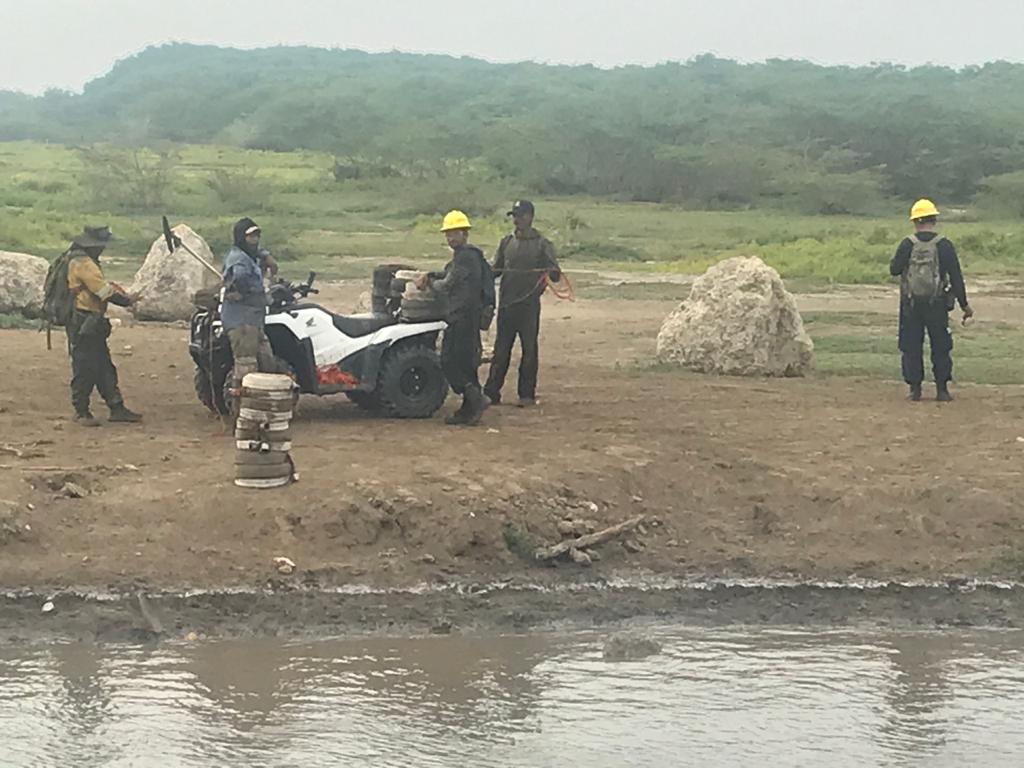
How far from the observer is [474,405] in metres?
11.8

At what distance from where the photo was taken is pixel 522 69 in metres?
172

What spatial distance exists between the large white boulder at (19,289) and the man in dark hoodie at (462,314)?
818 cm

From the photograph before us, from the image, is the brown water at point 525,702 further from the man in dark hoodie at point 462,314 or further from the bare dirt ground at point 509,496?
the man in dark hoodie at point 462,314

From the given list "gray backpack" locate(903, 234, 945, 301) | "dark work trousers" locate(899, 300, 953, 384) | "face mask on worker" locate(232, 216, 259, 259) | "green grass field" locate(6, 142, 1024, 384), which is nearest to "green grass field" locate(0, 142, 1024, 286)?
"green grass field" locate(6, 142, 1024, 384)

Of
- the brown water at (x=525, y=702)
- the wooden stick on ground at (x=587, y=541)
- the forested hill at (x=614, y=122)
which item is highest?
the forested hill at (x=614, y=122)

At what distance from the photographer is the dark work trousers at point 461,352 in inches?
459

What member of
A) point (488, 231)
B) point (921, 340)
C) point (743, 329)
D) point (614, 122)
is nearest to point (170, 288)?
point (743, 329)

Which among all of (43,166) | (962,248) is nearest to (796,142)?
(43,166)

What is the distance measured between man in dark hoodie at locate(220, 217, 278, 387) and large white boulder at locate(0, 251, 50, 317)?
327 inches

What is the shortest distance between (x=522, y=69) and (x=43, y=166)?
105426 mm

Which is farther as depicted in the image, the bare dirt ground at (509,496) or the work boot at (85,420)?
the work boot at (85,420)

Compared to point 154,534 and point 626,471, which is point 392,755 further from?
point 626,471

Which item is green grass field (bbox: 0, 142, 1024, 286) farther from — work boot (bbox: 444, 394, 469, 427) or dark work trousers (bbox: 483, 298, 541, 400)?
work boot (bbox: 444, 394, 469, 427)

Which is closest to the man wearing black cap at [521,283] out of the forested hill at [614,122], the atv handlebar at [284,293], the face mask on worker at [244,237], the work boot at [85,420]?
the atv handlebar at [284,293]
